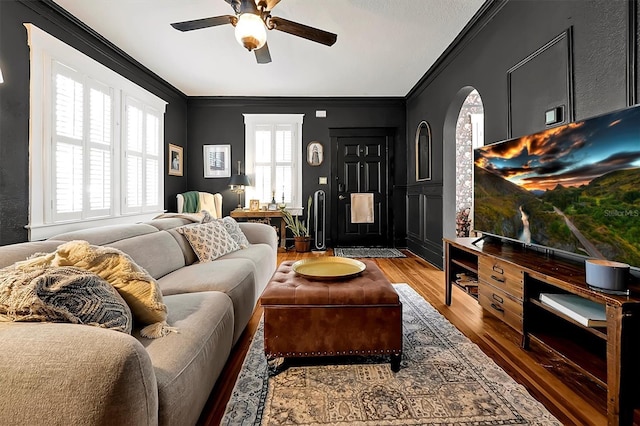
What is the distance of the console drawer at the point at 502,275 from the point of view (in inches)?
71.9

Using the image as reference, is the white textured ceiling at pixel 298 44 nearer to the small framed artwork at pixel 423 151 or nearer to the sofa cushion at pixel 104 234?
the small framed artwork at pixel 423 151

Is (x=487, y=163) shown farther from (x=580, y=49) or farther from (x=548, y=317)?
(x=548, y=317)

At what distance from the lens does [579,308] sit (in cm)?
147

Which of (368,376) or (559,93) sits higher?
(559,93)

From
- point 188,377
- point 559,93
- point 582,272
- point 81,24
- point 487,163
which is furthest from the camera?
point 81,24

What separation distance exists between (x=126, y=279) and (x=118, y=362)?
0.57 metres

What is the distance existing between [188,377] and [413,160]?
484cm

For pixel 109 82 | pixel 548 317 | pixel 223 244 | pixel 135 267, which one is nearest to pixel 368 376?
pixel 548 317

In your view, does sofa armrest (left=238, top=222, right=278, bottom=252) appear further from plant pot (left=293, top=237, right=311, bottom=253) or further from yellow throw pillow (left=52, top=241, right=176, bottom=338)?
yellow throw pillow (left=52, top=241, right=176, bottom=338)

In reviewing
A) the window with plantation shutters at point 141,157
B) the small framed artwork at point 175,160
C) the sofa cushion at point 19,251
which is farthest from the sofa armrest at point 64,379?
the small framed artwork at point 175,160

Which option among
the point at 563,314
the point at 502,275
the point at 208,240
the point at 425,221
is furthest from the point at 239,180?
the point at 563,314

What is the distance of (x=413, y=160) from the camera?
5.26m

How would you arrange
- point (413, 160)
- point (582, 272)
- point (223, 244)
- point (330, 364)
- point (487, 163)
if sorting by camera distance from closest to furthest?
point (582, 272), point (330, 364), point (487, 163), point (223, 244), point (413, 160)

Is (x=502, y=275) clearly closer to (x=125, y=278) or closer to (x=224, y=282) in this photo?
(x=224, y=282)
